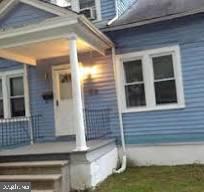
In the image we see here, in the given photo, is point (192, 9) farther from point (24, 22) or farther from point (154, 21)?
point (24, 22)

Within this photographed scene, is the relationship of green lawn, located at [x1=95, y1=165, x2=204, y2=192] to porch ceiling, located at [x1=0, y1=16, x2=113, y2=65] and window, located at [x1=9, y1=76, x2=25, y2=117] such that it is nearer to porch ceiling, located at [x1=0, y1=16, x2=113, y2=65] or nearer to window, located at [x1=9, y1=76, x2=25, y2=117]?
porch ceiling, located at [x1=0, y1=16, x2=113, y2=65]

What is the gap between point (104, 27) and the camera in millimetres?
9016

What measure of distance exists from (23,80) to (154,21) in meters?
4.40

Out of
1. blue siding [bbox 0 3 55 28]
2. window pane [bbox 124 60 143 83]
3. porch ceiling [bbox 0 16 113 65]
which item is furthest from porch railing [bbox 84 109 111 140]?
blue siding [bbox 0 3 55 28]

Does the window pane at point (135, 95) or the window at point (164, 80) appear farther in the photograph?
the window pane at point (135, 95)

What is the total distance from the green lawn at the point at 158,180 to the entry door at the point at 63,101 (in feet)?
7.64

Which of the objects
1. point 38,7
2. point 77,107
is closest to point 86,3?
point 38,7

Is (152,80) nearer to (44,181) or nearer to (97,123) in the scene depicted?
(97,123)

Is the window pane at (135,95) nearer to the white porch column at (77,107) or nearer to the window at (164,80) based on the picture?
the window at (164,80)

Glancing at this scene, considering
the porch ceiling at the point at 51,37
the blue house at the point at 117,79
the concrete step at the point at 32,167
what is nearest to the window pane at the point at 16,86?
the blue house at the point at 117,79

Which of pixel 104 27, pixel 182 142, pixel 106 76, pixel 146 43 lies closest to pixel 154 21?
pixel 146 43

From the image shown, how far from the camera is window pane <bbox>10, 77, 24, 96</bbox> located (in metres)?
10.3

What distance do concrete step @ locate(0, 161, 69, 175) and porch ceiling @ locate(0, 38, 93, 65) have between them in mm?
2730

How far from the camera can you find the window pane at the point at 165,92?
8.58 m
